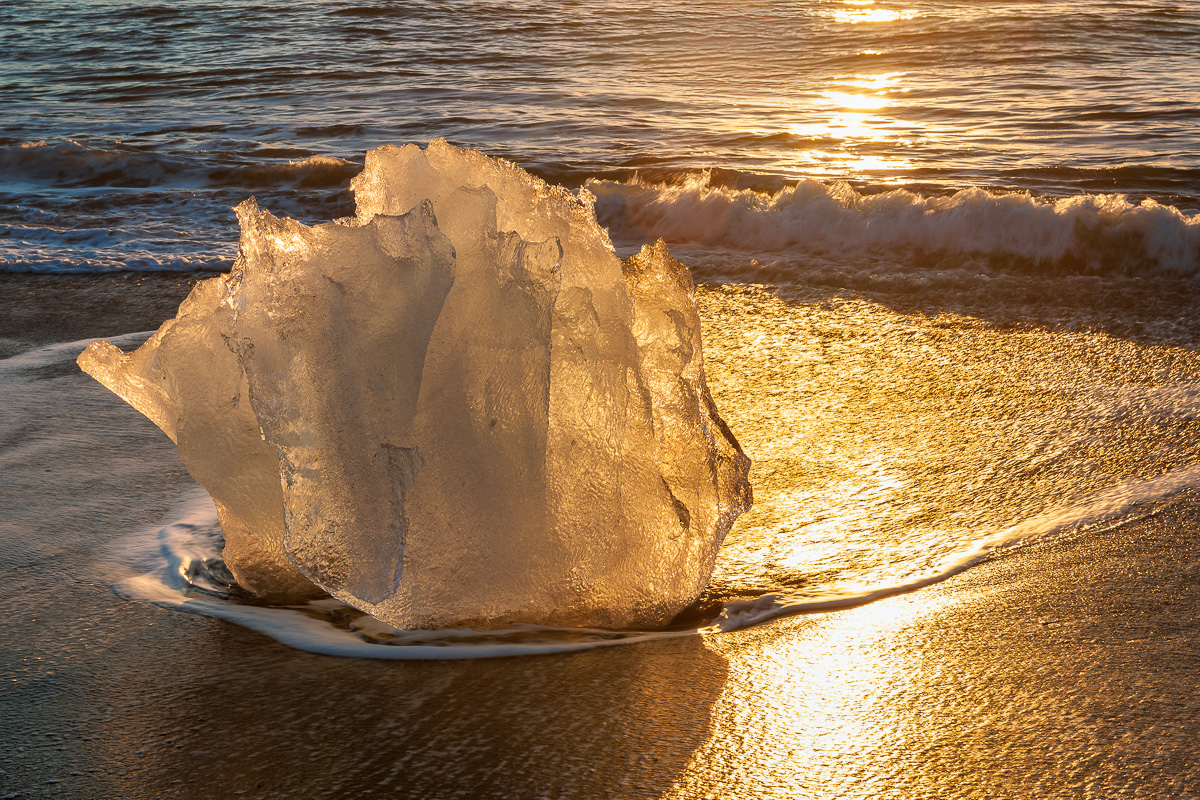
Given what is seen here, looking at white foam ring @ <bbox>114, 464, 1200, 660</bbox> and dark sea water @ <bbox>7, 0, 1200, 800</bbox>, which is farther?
white foam ring @ <bbox>114, 464, 1200, 660</bbox>

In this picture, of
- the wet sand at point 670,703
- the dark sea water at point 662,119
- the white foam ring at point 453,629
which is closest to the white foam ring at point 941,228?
the dark sea water at point 662,119

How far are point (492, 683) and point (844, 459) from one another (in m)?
1.26

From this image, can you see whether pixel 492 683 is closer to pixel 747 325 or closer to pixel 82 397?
pixel 82 397

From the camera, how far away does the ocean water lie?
231 centimetres

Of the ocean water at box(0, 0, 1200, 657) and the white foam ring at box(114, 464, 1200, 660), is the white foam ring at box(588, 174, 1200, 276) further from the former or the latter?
the white foam ring at box(114, 464, 1200, 660)

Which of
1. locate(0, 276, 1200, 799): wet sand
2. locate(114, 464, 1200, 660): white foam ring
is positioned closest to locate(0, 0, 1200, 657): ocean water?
locate(114, 464, 1200, 660): white foam ring

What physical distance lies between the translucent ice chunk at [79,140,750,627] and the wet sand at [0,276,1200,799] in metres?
0.16

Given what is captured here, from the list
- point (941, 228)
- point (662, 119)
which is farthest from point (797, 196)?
point (662, 119)

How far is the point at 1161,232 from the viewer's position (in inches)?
181

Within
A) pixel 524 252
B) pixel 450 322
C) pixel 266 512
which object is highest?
pixel 524 252

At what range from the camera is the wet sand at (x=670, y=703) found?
1413 mm

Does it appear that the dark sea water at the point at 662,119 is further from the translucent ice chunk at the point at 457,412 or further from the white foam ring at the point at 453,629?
the translucent ice chunk at the point at 457,412

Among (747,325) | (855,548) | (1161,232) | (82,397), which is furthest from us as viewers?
(1161,232)

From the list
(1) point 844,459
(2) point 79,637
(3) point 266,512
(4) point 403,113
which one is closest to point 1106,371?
(1) point 844,459
